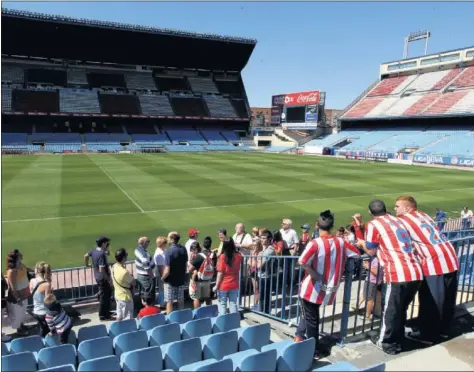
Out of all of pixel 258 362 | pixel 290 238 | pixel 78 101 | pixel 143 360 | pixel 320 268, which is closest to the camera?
pixel 258 362

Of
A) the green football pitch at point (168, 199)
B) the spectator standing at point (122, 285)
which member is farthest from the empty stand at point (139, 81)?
the spectator standing at point (122, 285)

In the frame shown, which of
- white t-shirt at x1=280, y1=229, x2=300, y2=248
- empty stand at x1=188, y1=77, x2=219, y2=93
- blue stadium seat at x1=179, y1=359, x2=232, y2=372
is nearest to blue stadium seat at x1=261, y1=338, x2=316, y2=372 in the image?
blue stadium seat at x1=179, y1=359, x2=232, y2=372

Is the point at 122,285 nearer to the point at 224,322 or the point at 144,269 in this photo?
the point at 144,269

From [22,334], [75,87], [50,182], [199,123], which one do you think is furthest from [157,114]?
[22,334]

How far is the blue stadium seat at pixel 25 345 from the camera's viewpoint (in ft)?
15.0

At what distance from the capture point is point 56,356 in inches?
162

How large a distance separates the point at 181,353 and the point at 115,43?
69.8 meters

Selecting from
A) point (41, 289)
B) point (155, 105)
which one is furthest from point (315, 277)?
point (155, 105)

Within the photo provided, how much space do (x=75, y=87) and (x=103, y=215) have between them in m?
58.5

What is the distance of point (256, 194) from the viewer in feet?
68.3

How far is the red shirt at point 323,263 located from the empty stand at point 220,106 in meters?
69.3

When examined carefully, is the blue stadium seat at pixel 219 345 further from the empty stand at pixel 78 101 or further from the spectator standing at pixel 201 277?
the empty stand at pixel 78 101

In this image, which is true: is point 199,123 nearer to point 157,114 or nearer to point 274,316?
point 157,114

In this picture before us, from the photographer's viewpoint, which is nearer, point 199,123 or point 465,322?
point 465,322
